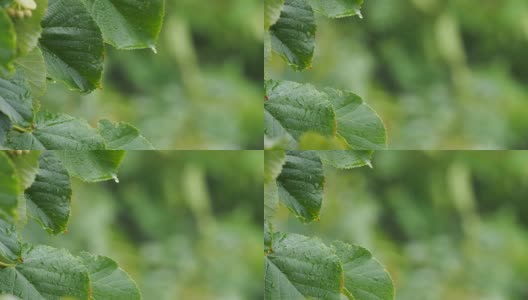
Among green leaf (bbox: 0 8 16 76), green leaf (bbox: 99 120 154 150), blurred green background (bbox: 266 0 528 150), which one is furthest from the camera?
blurred green background (bbox: 266 0 528 150)

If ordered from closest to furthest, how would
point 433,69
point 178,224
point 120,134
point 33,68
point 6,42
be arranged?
point 6,42 < point 33,68 < point 120,134 < point 178,224 < point 433,69

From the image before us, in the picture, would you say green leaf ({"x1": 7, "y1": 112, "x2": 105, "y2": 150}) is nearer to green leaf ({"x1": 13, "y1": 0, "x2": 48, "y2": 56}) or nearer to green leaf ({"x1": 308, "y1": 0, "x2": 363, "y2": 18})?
green leaf ({"x1": 13, "y1": 0, "x2": 48, "y2": 56})

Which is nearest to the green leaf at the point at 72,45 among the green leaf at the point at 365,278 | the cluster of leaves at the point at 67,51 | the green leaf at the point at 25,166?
the cluster of leaves at the point at 67,51

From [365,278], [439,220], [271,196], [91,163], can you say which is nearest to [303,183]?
[271,196]

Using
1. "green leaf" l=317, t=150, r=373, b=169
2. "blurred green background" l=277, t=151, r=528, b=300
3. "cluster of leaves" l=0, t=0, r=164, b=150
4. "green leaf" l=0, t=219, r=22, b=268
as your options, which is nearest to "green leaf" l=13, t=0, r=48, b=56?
"cluster of leaves" l=0, t=0, r=164, b=150

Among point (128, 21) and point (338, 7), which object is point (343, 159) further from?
point (128, 21)

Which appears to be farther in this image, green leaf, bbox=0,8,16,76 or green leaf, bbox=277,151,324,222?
green leaf, bbox=277,151,324,222

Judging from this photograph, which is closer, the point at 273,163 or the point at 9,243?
the point at 9,243
